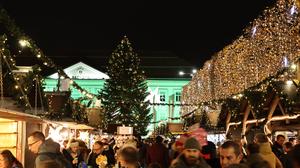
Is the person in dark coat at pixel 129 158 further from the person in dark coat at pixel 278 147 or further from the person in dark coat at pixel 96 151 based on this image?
the person in dark coat at pixel 96 151

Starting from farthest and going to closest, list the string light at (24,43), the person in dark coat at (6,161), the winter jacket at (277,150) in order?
1. the string light at (24,43)
2. the winter jacket at (277,150)
3. the person in dark coat at (6,161)

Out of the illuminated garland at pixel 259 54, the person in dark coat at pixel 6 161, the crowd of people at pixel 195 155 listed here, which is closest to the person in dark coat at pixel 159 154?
the illuminated garland at pixel 259 54

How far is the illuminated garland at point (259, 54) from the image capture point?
14375mm

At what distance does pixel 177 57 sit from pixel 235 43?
272 ft

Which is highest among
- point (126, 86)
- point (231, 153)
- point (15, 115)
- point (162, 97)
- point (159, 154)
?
point (126, 86)

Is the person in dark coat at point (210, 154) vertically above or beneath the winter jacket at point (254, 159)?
beneath

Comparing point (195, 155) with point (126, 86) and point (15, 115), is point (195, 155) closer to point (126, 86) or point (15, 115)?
point (15, 115)

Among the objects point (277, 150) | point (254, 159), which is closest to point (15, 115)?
point (277, 150)

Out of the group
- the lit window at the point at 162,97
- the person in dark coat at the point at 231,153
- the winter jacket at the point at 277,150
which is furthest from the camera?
the lit window at the point at 162,97

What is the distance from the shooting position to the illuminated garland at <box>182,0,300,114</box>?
566 inches

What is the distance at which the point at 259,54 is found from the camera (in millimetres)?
18359

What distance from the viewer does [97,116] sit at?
24062mm

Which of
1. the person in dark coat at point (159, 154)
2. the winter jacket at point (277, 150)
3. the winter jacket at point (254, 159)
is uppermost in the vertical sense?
the winter jacket at point (254, 159)

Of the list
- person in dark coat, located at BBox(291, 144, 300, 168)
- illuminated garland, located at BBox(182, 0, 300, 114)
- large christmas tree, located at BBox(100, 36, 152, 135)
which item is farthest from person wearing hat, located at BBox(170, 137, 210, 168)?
large christmas tree, located at BBox(100, 36, 152, 135)
